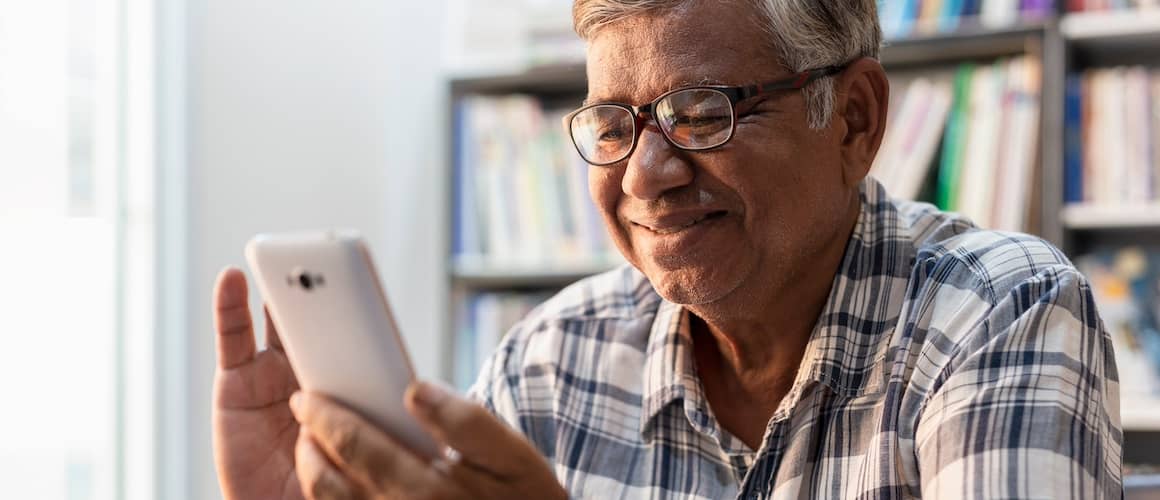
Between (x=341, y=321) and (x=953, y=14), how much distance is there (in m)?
1.60

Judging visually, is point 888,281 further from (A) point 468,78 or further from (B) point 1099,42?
(A) point 468,78

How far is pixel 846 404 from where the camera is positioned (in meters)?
1.04

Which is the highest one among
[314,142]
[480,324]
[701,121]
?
[314,142]

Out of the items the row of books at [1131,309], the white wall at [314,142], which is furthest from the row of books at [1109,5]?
the white wall at [314,142]

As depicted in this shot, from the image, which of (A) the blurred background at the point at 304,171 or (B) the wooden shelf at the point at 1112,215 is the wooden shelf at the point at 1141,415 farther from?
(B) the wooden shelf at the point at 1112,215

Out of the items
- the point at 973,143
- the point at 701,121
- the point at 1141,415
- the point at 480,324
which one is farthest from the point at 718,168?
the point at 480,324

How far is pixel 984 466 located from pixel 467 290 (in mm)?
1809

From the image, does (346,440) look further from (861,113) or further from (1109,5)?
(1109,5)

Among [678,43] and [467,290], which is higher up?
[678,43]

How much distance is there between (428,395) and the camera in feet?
2.36

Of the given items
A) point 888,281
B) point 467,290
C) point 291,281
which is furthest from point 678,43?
point 467,290

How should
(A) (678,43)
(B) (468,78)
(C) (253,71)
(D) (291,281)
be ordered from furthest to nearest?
(B) (468,78), (C) (253,71), (A) (678,43), (D) (291,281)

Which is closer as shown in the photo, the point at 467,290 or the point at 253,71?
the point at 253,71

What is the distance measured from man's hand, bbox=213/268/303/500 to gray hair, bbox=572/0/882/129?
0.43 m
